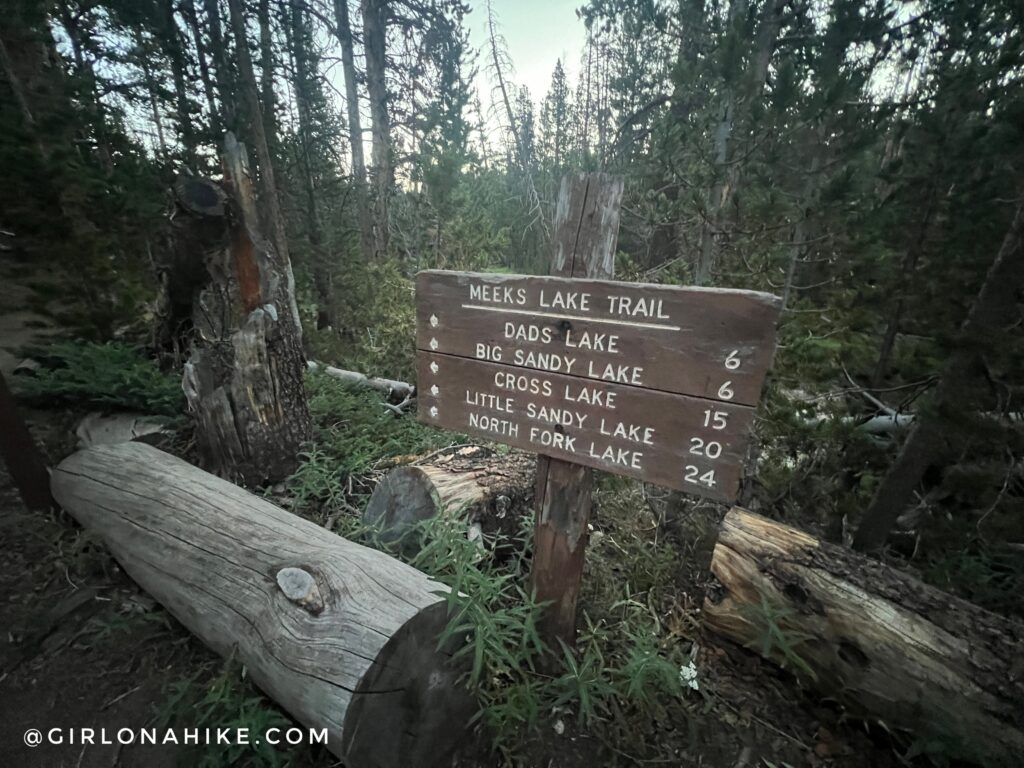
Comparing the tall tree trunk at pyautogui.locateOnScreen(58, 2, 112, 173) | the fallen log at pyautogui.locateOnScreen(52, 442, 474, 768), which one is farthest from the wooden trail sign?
the tall tree trunk at pyautogui.locateOnScreen(58, 2, 112, 173)

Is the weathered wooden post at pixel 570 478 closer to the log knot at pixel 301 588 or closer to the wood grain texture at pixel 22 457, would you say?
the log knot at pixel 301 588

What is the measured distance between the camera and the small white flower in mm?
2164

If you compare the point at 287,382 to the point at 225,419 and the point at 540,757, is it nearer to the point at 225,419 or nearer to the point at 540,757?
the point at 225,419

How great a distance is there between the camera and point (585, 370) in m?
1.58

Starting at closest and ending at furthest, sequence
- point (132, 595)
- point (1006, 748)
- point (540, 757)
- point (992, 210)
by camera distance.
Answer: point (1006, 748)
point (540, 757)
point (132, 595)
point (992, 210)

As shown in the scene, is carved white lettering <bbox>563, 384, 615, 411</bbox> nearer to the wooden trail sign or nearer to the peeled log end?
the wooden trail sign

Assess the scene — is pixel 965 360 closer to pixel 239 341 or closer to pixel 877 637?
pixel 877 637

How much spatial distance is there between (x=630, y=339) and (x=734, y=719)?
1.95m

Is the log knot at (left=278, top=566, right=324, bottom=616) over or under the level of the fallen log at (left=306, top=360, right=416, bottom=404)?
over

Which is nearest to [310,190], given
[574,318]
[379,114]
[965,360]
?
[379,114]

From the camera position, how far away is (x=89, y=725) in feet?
6.41

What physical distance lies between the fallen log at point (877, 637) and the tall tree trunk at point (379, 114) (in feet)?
28.8

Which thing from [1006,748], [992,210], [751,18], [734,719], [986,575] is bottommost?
[986,575]

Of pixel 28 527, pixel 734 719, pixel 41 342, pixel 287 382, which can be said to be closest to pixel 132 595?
pixel 28 527
